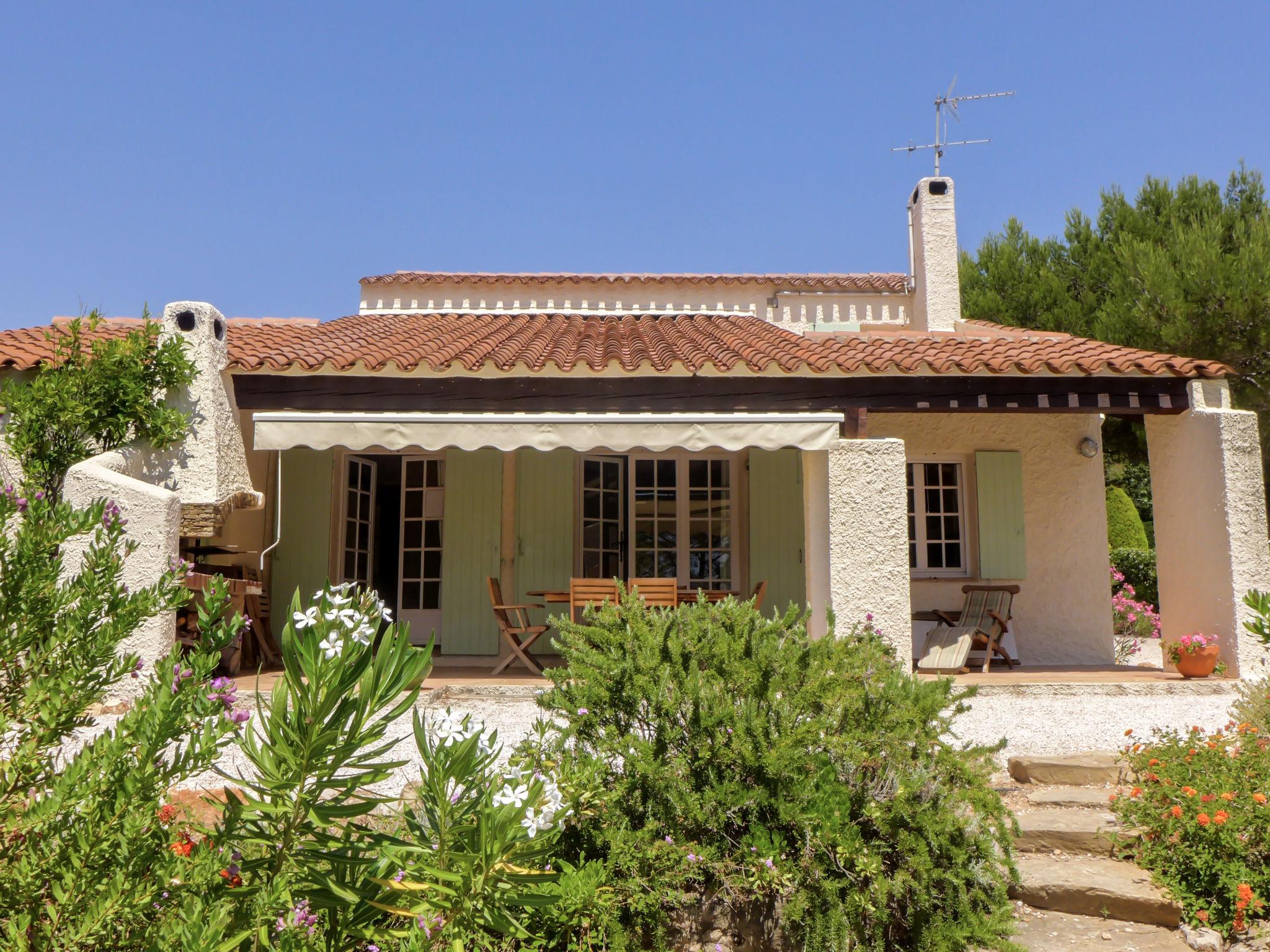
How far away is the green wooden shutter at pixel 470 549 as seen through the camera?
12.1 m

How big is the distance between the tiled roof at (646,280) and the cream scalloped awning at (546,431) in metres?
7.26

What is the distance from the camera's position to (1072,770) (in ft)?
21.7

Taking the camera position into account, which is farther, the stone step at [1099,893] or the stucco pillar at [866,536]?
the stucco pillar at [866,536]

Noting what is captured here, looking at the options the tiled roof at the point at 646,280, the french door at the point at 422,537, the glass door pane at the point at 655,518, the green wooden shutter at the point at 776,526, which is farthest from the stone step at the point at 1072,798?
the tiled roof at the point at 646,280

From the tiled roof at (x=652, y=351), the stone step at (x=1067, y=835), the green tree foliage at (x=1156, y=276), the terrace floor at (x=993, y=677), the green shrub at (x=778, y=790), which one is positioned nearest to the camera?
the green shrub at (x=778, y=790)

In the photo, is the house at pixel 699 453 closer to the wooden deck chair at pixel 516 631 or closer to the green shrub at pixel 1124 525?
the wooden deck chair at pixel 516 631

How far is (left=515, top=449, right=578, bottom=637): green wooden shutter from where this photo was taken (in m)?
12.2

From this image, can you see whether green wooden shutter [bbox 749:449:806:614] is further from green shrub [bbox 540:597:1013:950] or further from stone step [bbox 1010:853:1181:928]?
green shrub [bbox 540:597:1013:950]

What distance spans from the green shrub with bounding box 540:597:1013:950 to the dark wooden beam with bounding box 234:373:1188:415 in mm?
5494

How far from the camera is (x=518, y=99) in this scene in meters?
12.7

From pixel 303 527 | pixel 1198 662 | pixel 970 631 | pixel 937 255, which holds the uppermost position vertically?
pixel 937 255

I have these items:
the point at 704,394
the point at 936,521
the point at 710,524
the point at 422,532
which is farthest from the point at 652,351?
the point at 936,521

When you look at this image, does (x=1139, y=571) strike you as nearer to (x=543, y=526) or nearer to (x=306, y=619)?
(x=543, y=526)

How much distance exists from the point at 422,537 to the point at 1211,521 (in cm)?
936
